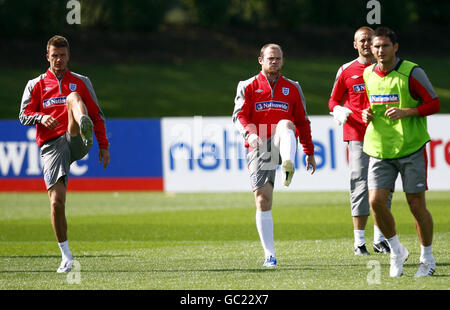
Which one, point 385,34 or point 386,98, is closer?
point 385,34

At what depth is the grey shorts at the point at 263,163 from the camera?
28.6ft

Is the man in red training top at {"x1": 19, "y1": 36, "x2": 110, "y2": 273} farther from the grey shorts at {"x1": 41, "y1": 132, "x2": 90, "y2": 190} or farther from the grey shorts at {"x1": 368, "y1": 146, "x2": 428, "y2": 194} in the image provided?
the grey shorts at {"x1": 368, "y1": 146, "x2": 428, "y2": 194}

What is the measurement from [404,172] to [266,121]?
5.68ft

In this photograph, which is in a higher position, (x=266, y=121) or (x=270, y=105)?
(x=270, y=105)

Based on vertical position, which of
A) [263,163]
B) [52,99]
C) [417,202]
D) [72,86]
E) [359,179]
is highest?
[72,86]

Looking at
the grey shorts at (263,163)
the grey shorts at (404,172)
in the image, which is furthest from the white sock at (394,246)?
the grey shorts at (263,163)

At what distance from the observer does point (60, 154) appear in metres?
8.69

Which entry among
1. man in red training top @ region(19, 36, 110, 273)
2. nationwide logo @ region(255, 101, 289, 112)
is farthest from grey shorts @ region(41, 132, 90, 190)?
nationwide logo @ region(255, 101, 289, 112)

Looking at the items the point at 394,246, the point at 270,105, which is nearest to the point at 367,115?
the point at 394,246

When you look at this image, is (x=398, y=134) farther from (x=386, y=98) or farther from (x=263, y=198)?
(x=263, y=198)

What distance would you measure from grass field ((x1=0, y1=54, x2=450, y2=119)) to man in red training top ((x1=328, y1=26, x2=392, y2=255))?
73.4 feet

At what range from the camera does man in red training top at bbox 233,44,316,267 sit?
865 cm

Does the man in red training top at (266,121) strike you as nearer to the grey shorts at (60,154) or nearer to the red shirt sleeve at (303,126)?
the red shirt sleeve at (303,126)

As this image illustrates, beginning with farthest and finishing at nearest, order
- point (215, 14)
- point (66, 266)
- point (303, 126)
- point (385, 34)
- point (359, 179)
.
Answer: point (215, 14) → point (359, 179) → point (303, 126) → point (66, 266) → point (385, 34)
